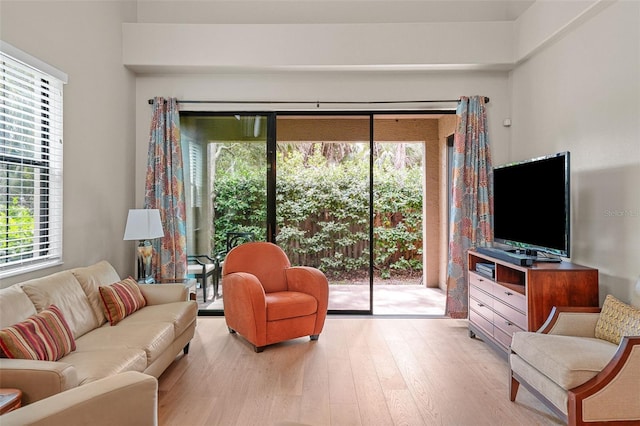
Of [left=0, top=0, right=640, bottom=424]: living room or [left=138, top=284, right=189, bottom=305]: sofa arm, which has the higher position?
[left=0, top=0, right=640, bottom=424]: living room

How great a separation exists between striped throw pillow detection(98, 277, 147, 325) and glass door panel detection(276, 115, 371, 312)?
1.91 metres

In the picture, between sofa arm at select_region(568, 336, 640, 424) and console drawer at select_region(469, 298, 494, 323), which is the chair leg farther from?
console drawer at select_region(469, 298, 494, 323)

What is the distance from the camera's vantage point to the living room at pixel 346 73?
2998 millimetres

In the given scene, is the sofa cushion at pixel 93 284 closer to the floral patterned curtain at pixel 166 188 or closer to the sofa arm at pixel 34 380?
the sofa arm at pixel 34 380

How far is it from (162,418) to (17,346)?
2.86ft

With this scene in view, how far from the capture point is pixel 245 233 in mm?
4672

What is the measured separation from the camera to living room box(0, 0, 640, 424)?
2998 millimetres

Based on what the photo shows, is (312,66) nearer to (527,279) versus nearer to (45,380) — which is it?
(527,279)

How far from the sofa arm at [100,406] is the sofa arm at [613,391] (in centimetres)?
199

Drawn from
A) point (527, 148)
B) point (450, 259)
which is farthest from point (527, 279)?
point (527, 148)

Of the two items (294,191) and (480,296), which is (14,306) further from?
(480,296)

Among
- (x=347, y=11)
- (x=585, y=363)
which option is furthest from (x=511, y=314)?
(x=347, y=11)

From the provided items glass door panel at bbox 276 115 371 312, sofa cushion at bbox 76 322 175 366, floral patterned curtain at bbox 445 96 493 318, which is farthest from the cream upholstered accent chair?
glass door panel at bbox 276 115 371 312

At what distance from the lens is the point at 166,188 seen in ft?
14.5
